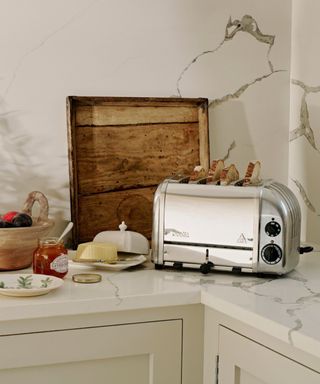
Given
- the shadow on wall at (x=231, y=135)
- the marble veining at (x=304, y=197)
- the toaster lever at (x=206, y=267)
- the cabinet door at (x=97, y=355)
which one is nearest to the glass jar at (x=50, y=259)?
the cabinet door at (x=97, y=355)

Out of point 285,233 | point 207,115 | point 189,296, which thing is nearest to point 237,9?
point 207,115

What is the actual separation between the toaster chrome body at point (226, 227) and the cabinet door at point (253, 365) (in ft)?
0.80

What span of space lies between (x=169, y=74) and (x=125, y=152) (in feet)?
0.98

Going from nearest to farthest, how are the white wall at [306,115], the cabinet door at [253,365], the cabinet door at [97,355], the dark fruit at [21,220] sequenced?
the cabinet door at [253,365] → the cabinet door at [97,355] → the dark fruit at [21,220] → the white wall at [306,115]

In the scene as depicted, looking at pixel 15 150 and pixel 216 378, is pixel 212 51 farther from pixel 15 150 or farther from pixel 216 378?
pixel 216 378

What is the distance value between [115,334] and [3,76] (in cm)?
87

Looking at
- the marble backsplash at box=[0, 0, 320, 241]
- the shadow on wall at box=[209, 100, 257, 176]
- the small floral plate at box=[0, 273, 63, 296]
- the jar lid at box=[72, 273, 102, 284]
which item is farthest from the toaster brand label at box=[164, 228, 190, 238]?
the shadow on wall at box=[209, 100, 257, 176]

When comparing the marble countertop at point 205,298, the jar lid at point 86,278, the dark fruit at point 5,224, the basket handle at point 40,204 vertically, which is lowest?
the marble countertop at point 205,298

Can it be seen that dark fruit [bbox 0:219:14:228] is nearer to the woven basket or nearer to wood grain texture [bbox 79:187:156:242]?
the woven basket

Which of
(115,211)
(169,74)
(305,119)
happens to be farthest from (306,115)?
(115,211)

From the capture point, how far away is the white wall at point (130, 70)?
2.07 m

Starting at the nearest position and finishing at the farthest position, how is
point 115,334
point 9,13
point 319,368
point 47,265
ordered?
point 319,368 < point 115,334 < point 47,265 < point 9,13

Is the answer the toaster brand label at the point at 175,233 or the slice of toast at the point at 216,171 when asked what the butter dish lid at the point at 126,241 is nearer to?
the toaster brand label at the point at 175,233

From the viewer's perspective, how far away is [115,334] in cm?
159
